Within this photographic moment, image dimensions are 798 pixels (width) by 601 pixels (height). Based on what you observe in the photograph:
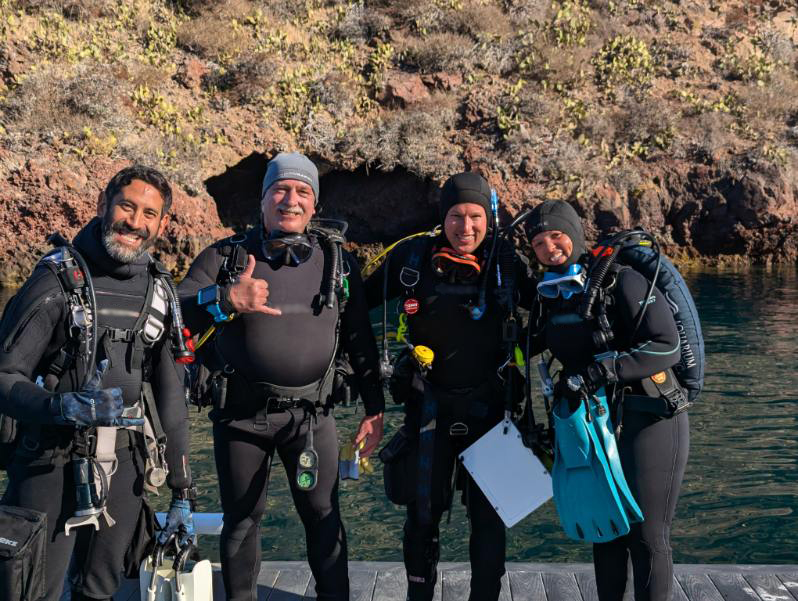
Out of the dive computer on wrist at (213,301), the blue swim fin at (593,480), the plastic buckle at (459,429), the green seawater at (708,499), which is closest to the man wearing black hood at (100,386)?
the dive computer on wrist at (213,301)

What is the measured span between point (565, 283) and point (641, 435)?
28.6 inches

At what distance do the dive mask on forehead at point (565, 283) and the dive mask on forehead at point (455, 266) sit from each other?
0.37 m

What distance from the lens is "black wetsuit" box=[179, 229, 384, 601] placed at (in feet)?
11.4

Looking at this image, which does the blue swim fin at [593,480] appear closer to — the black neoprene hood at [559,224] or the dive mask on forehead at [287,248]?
the black neoprene hood at [559,224]

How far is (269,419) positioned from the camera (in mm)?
3473

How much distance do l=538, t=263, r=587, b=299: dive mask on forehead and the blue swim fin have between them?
45 cm

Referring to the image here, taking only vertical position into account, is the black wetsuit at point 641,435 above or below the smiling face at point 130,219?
below

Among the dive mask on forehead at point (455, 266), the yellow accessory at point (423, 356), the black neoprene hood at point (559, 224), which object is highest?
the black neoprene hood at point (559, 224)

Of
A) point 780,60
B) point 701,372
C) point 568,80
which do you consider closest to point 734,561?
point 701,372

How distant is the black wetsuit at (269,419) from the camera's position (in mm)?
3469

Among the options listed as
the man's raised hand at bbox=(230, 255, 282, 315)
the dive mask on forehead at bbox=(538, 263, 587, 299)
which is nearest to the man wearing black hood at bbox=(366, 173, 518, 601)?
the dive mask on forehead at bbox=(538, 263, 587, 299)

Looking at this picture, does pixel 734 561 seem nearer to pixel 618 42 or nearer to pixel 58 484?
pixel 58 484

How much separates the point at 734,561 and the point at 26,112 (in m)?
18.1

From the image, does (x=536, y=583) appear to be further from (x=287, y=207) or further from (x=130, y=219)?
(x=130, y=219)
